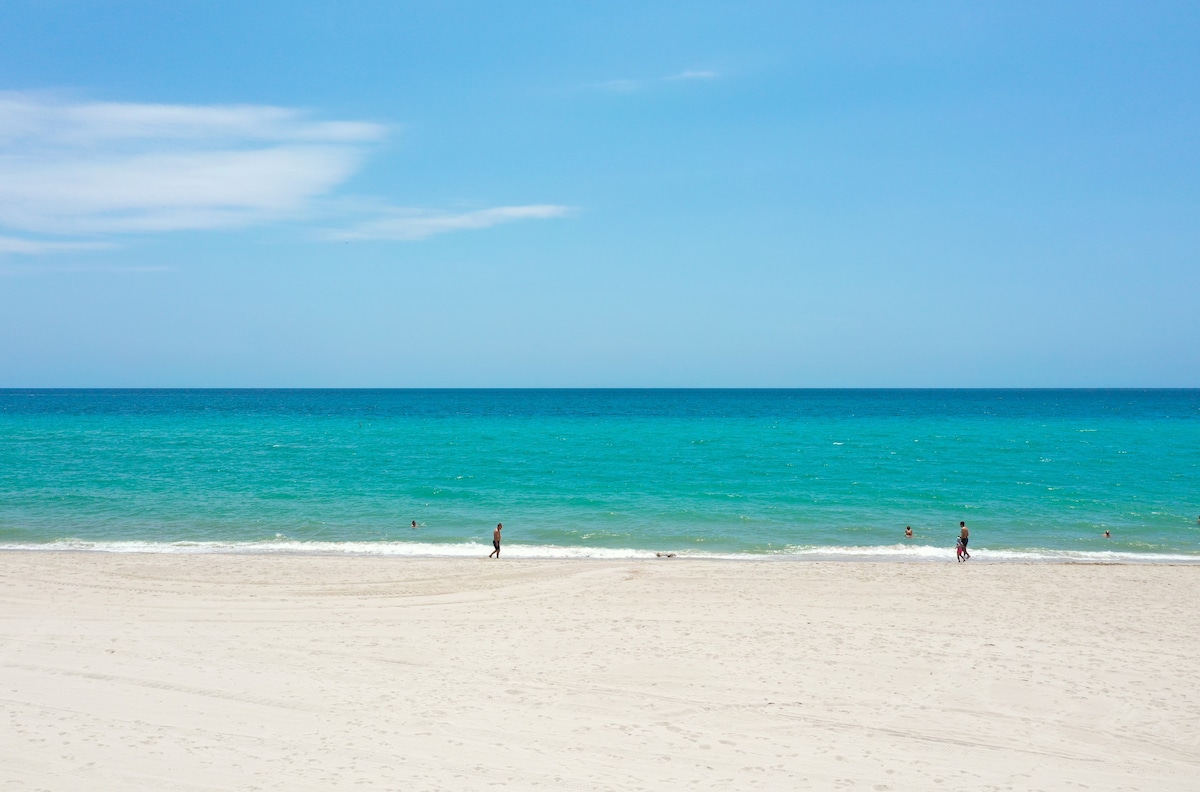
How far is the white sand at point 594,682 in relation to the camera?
9.05m

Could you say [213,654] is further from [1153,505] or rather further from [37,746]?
[1153,505]

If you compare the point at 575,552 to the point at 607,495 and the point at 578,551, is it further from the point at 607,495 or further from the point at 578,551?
the point at 607,495

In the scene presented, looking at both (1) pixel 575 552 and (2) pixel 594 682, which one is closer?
(2) pixel 594 682

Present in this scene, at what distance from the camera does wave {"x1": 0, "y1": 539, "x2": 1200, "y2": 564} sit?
891 inches

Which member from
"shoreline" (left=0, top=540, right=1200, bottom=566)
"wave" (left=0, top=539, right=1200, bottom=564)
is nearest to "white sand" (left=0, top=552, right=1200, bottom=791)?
"shoreline" (left=0, top=540, right=1200, bottom=566)

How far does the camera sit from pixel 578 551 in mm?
23516

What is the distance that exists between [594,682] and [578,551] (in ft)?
38.3

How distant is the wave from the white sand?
11.4 feet

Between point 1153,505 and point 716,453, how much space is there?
81.6 feet

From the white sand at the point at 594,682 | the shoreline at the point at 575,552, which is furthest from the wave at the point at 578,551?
the white sand at the point at 594,682

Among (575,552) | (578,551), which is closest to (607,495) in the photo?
(578,551)

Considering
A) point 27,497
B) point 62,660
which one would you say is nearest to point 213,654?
point 62,660

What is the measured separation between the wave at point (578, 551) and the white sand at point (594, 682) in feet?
11.4

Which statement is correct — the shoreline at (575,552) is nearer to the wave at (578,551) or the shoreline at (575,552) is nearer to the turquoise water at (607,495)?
the wave at (578,551)
